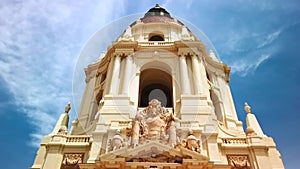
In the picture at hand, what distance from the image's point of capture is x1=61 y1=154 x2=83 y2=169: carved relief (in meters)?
15.9

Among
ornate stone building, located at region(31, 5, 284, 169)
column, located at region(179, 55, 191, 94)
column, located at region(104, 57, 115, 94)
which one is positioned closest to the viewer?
ornate stone building, located at region(31, 5, 284, 169)

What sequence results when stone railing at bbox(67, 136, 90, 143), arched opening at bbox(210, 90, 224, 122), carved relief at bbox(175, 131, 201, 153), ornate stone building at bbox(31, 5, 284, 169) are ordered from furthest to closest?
1. arched opening at bbox(210, 90, 224, 122)
2. stone railing at bbox(67, 136, 90, 143)
3. carved relief at bbox(175, 131, 201, 153)
4. ornate stone building at bbox(31, 5, 284, 169)

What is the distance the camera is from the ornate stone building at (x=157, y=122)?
559 inches

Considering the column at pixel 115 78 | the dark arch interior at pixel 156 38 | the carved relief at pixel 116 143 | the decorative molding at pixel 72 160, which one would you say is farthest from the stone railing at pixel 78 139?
the dark arch interior at pixel 156 38

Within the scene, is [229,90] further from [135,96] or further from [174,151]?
[174,151]

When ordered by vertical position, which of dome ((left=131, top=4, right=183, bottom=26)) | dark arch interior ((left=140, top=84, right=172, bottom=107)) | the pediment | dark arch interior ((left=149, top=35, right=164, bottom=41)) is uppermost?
dome ((left=131, top=4, right=183, bottom=26))

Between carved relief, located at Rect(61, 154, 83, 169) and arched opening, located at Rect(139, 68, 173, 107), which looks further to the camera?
arched opening, located at Rect(139, 68, 173, 107)

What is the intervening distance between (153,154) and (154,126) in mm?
2264

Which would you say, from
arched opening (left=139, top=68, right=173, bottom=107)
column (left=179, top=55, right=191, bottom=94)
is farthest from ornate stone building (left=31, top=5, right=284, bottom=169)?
arched opening (left=139, top=68, right=173, bottom=107)

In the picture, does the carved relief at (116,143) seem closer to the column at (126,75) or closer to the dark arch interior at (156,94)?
the column at (126,75)

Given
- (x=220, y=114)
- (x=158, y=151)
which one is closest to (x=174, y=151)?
(x=158, y=151)

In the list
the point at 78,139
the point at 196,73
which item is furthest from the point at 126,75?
the point at 78,139

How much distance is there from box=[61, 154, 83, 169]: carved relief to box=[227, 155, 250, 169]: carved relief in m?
9.42

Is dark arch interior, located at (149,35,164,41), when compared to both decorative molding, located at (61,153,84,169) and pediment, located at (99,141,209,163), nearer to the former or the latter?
decorative molding, located at (61,153,84,169)
